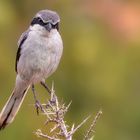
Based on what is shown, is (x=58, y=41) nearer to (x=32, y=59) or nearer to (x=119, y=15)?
(x=32, y=59)

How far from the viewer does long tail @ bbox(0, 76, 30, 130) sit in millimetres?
5199

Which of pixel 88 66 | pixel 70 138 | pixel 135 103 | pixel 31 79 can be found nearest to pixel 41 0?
pixel 88 66

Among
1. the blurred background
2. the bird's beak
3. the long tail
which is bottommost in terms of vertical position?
the blurred background

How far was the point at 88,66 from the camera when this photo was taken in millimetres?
10750

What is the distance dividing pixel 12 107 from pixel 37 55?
16.4 inches

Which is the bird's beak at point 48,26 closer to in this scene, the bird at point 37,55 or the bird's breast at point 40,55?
the bird at point 37,55

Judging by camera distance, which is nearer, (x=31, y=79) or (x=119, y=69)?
(x=31, y=79)

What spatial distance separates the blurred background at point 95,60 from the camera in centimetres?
1035

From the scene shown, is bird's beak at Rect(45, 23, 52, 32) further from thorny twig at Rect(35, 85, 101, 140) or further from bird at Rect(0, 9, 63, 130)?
thorny twig at Rect(35, 85, 101, 140)

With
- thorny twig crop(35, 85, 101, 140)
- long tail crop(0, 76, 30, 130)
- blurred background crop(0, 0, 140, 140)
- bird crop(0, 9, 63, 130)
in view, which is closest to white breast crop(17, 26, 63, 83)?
bird crop(0, 9, 63, 130)

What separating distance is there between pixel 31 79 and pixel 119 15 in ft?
15.3

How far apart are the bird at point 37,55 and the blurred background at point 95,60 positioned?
420cm

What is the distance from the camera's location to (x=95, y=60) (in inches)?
420

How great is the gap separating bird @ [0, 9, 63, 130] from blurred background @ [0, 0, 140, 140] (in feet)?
13.8
